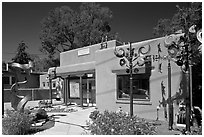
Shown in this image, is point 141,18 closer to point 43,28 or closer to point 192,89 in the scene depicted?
point 192,89

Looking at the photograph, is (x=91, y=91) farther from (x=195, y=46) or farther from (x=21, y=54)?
(x=21, y=54)

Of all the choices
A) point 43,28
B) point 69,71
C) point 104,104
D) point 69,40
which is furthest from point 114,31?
point 104,104

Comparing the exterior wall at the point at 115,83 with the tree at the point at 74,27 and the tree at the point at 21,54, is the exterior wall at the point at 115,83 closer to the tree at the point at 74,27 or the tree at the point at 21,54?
the tree at the point at 74,27

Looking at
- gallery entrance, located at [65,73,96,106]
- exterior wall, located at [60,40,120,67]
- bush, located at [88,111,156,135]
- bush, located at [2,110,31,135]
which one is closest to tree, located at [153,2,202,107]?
bush, located at [88,111,156,135]

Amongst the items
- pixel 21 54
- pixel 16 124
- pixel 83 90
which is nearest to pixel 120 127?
pixel 16 124

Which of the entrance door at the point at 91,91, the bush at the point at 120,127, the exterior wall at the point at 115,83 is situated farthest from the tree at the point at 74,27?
the bush at the point at 120,127

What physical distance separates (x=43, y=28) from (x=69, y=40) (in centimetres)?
355

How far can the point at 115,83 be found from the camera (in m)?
10.1

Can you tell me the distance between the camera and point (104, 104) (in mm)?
10609

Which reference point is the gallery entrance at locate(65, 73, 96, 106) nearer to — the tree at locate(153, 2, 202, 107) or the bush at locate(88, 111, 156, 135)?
the tree at locate(153, 2, 202, 107)

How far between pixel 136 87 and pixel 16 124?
5.06 m

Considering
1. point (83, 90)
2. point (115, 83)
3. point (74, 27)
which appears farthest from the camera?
point (74, 27)

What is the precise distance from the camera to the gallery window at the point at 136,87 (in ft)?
30.2

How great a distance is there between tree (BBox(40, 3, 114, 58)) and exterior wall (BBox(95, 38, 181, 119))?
49.0ft
